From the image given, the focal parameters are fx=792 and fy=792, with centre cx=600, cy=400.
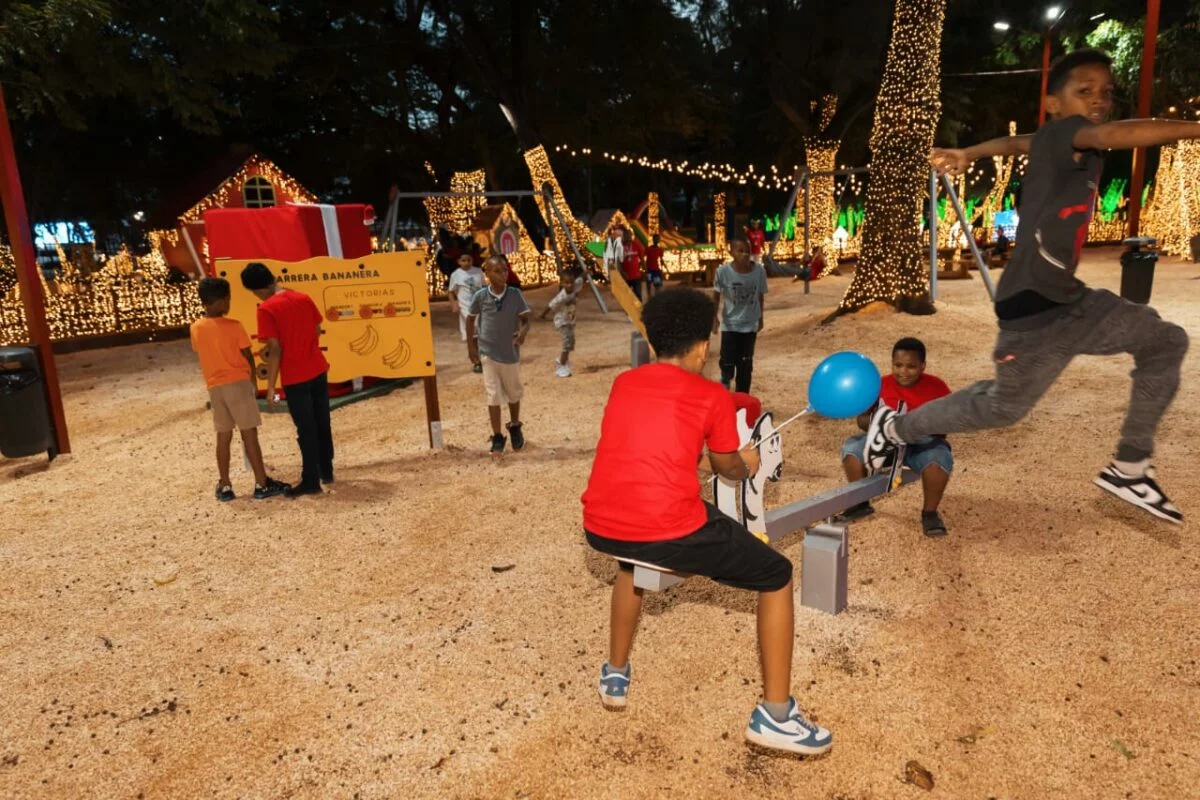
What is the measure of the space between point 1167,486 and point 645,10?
85.1 feet

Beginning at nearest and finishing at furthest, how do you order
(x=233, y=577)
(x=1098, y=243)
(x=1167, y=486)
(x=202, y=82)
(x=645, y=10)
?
1. (x=233, y=577)
2. (x=1167, y=486)
3. (x=202, y=82)
4. (x=645, y=10)
5. (x=1098, y=243)

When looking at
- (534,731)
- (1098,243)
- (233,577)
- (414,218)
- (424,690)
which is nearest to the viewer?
(534,731)

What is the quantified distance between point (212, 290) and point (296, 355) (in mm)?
750

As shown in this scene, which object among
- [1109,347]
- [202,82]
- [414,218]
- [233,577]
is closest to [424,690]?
[233,577]

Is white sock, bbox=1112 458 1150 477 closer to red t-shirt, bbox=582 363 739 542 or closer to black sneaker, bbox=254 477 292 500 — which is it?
red t-shirt, bbox=582 363 739 542

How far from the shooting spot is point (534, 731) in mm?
3213

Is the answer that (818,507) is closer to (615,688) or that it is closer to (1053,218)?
(615,688)

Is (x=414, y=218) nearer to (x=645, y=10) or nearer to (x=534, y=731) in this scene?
(x=645, y=10)

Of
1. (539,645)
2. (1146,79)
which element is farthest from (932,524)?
(1146,79)

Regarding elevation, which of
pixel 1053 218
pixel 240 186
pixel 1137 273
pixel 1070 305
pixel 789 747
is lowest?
pixel 789 747

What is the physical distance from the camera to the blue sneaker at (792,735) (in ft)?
9.43

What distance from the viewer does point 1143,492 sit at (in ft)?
12.7

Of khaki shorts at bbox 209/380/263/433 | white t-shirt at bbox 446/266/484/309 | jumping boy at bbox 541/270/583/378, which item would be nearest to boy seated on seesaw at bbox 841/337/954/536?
khaki shorts at bbox 209/380/263/433

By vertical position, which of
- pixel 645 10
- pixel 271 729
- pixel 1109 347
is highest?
pixel 645 10
